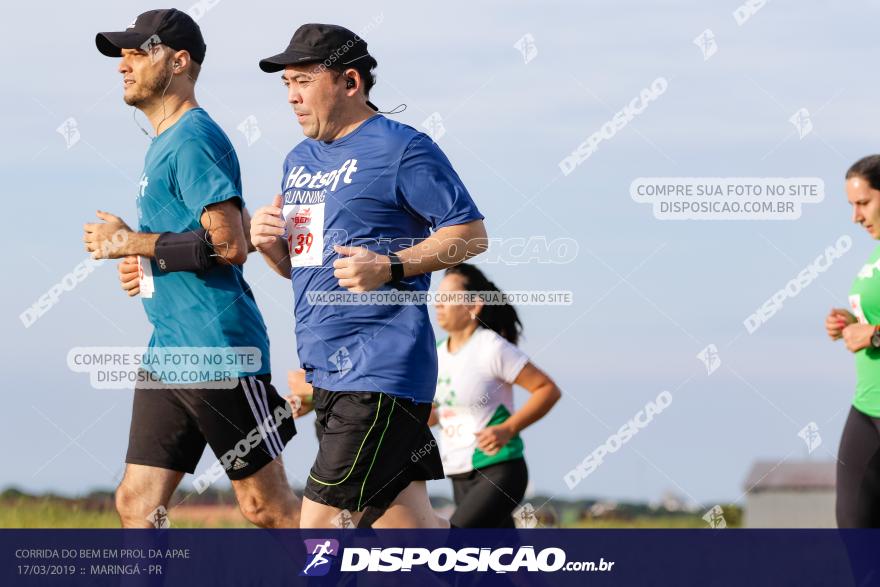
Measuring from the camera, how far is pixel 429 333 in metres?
5.33

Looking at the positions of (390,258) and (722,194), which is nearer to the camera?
(390,258)

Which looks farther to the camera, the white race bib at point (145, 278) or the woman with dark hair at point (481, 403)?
the woman with dark hair at point (481, 403)

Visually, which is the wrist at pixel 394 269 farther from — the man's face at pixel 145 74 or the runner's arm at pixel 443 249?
the man's face at pixel 145 74

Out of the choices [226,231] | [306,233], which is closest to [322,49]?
[306,233]

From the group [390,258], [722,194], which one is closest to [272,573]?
[390,258]

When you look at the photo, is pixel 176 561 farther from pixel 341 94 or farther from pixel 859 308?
pixel 859 308

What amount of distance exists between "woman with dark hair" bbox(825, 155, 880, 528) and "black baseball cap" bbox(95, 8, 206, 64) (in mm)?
3239

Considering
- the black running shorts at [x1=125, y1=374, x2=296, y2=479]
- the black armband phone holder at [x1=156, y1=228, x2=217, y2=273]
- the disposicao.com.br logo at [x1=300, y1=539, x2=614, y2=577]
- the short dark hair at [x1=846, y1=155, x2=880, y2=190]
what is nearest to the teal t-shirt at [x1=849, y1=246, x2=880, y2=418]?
the short dark hair at [x1=846, y1=155, x2=880, y2=190]

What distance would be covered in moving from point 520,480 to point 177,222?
8.91ft

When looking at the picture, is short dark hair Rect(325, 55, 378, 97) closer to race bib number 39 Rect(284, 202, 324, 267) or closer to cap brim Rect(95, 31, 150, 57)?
race bib number 39 Rect(284, 202, 324, 267)

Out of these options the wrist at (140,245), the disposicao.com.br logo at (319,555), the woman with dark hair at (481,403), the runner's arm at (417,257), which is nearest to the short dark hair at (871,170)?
the woman with dark hair at (481,403)

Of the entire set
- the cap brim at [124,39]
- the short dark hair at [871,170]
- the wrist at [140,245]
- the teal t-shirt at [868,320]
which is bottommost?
the teal t-shirt at [868,320]

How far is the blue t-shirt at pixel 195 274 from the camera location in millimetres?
5793

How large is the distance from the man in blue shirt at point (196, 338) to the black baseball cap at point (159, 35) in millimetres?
79
